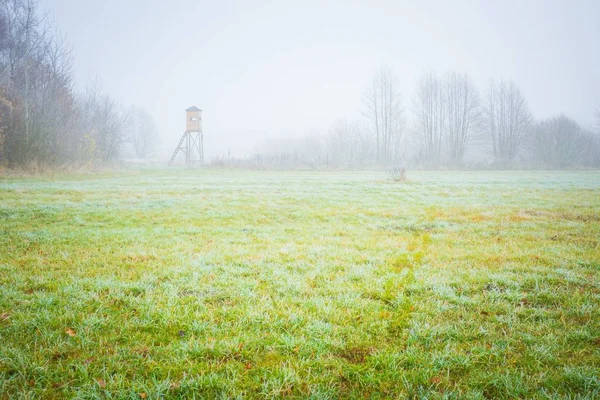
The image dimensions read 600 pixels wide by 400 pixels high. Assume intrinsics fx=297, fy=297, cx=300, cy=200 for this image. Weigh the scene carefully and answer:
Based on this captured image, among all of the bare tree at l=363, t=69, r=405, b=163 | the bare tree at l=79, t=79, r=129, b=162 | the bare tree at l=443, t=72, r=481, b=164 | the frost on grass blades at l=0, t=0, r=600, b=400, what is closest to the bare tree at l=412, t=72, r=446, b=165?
the bare tree at l=443, t=72, r=481, b=164

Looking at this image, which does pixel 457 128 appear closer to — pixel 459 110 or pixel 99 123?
pixel 459 110

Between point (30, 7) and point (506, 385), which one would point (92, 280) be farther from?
point (30, 7)

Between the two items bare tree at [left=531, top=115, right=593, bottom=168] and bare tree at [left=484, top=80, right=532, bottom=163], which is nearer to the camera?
bare tree at [left=531, top=115, right=593, bottom=168]

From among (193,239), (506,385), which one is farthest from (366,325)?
(193,239)

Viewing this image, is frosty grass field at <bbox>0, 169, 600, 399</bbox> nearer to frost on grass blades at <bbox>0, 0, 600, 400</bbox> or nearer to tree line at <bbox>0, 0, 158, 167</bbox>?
frost on grass blades at <bbox>0, 0, 600, 400</bbox>

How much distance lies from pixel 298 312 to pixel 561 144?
61.0 m

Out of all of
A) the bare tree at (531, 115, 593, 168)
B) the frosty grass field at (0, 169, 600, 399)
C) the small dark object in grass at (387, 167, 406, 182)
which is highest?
the bare tree at (531, 115, 593, 168)

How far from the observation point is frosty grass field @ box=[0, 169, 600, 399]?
2.71 meters

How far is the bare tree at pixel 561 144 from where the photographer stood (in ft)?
154

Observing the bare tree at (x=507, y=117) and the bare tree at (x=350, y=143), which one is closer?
the bare tree at (x=507, y=117)

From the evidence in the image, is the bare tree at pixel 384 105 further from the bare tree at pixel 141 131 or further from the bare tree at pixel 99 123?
the bare tree at pixel 141 131

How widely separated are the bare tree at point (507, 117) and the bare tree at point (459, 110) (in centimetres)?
337

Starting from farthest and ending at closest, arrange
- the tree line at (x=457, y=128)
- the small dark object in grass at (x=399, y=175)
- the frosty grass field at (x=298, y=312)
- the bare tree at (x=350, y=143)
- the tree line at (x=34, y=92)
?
1. the bare tree at (x=350, y=143)
2. the tree line at (x=457, y=128)
3. the small dark object in grass at (x=399, y=175)
4. the tree line at (x=34, y=92)
5. the frosty grass field at (x=298, y=312)

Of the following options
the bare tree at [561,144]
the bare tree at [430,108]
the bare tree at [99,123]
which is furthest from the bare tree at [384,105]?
the bare tree at [99,123]
